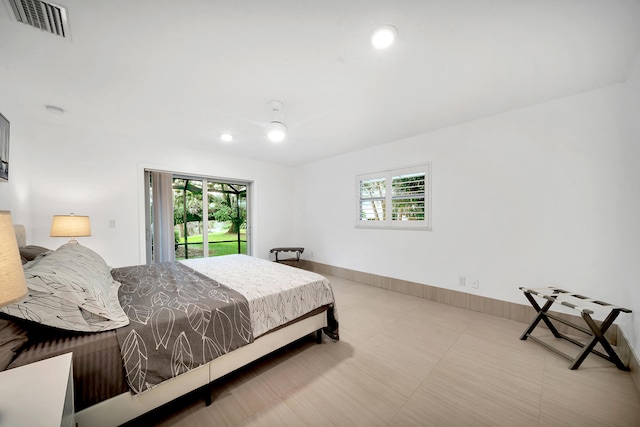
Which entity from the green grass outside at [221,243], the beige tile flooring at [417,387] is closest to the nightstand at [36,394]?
the beige tile flooring at [417,387]

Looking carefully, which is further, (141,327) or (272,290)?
(272,290)

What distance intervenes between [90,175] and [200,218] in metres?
1.66

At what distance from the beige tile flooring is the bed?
219 mm

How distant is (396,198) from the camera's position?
3.75 meters

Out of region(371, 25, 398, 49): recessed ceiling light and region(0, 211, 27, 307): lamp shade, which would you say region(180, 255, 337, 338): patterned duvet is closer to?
region(0, 211, 27, 307): lamp shade

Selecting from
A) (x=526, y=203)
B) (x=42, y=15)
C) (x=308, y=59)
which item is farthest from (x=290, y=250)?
(x=42, y=15)

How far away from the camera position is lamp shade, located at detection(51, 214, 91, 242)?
8.57 feet

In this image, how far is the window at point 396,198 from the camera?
134 inches

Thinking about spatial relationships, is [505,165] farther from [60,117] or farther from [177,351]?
[60,117]

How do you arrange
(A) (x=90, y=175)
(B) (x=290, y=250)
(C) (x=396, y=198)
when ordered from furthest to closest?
(B) (x=290, y=250) < (C) (x=396, y=198) < (A) (x=90, y=175)

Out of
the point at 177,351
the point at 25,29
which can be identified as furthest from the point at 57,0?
the point at 177,351

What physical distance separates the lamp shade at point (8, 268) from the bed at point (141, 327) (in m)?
0.63

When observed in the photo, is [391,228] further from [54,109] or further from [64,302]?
Answer: [54,109]

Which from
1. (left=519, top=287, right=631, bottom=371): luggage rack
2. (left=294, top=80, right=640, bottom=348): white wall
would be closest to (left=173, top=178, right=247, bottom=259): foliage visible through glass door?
(left=294, top=80, right=640, bottom=348): white wall
